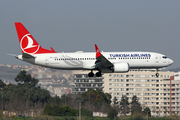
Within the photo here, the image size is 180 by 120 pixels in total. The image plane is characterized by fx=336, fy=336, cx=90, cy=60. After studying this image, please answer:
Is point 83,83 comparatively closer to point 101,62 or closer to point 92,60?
point 92,60

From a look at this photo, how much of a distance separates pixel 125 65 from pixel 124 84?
359 feet

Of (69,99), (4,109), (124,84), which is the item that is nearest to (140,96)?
(124,84)

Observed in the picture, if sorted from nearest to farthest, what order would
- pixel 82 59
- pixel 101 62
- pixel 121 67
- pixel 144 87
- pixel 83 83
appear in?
1. pixel 121 67
2. pixel 101 62
3. pixel 82 59
4. pixel 144 87
5. pixel 83 83

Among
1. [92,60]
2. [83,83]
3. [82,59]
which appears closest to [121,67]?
[92,60]

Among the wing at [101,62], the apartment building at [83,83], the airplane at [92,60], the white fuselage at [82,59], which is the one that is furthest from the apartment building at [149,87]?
the wing at [101,62]

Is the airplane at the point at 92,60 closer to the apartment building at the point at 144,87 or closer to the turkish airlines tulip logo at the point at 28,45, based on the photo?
the turkish airlines tulip logo at the point at 28,45

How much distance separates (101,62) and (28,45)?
14.2m

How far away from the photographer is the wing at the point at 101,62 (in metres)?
56.6

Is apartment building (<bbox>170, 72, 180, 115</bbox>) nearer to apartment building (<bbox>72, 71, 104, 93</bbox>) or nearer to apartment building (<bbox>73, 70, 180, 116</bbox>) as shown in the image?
apartment building (<bbox>73, 70, 180, 116</bbox>)

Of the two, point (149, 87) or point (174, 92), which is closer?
point (174, 92)

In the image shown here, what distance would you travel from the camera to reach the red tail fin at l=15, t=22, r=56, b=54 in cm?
6150

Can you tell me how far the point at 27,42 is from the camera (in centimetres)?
6225

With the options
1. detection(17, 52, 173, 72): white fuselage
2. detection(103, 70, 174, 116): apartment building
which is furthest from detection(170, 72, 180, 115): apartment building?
detection(17, 52, 173, 72): white fuselage

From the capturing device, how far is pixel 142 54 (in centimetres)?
6053
